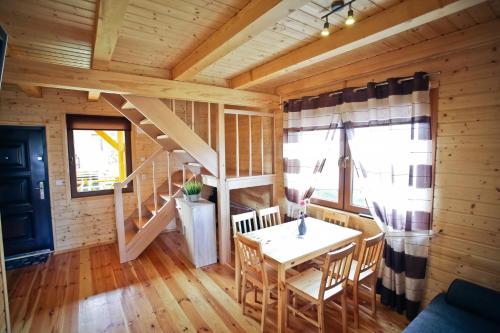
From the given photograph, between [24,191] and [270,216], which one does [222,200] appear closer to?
[270,216]

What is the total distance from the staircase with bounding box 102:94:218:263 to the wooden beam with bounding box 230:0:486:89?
1254 millimetres

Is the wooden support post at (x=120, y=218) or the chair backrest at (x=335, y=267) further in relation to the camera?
the wooden support post at (x=120, y=218)

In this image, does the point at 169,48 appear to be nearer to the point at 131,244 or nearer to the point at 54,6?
the point at 54,6

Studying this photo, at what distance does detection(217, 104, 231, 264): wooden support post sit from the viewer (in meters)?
3.33

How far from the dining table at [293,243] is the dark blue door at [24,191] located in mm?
3231

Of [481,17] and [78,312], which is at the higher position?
[481,17]

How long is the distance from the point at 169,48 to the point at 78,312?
269 cm

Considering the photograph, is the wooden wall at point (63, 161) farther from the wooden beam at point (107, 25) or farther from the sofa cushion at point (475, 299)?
the sofa cushion at point (475, 299)

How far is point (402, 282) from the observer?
2.35m

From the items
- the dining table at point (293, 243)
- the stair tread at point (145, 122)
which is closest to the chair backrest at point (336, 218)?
the dining table at point (293, 243)

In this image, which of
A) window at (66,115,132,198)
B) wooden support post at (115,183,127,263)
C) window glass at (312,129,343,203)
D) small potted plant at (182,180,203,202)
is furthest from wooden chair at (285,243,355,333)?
window at (66,115,132,198)

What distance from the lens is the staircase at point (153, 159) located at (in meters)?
2.88

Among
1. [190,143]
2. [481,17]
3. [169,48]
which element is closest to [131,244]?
[190,143]

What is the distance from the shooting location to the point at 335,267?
1.99 meters
